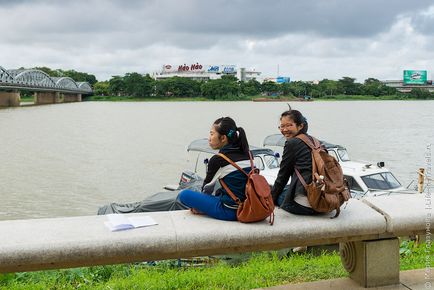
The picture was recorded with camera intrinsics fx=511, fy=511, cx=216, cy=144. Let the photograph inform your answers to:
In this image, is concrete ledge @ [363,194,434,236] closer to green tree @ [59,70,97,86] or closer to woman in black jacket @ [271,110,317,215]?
woman in black jacket @ [271,110,317,215]

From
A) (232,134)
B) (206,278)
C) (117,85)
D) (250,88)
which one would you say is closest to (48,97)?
(117,85)

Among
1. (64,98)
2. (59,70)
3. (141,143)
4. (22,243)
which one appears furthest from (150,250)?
(59,70)

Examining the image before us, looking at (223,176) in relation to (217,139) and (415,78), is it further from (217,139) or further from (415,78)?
(415,78)

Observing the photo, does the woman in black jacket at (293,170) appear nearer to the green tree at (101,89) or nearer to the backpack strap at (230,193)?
the backpack strap at (230,193)

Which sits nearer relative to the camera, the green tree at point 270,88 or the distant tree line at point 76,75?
the green tree at point 270,88

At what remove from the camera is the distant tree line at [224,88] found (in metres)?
134

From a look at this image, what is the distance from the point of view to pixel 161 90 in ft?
455

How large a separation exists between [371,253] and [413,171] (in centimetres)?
2295

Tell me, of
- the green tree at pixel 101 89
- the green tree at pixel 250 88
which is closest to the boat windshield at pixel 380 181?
the green tree at pixel 250 88

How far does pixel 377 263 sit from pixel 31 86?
101m

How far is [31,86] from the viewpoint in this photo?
9750 centimetres

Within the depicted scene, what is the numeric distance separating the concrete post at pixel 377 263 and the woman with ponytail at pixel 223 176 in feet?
3.66

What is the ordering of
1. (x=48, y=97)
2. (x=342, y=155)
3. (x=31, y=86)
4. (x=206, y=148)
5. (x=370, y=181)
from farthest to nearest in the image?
(x=48, y=97), (x=31, y=86), (x=206, y=148), (x=342, y=155), (x=370, y=181)

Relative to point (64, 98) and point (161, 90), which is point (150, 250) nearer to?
point (161, 90)
